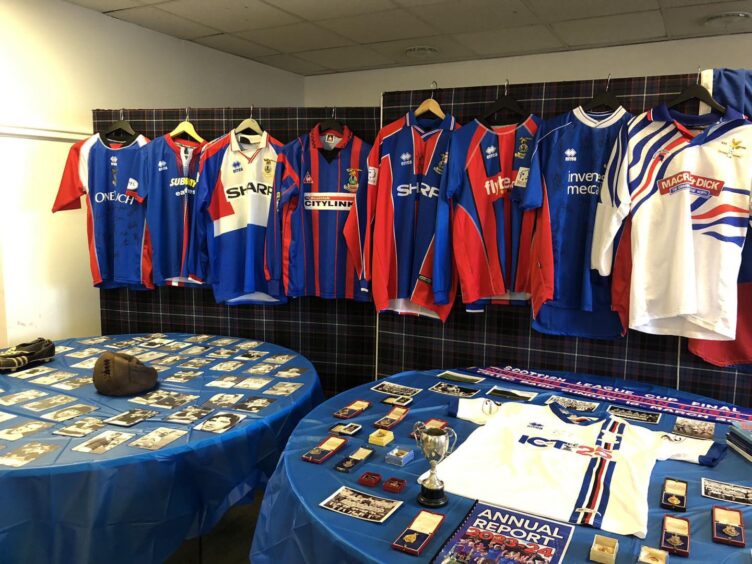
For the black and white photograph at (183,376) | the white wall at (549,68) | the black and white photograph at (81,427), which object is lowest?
the black and white photograph at (81,427)

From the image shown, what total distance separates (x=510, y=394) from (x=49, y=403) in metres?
1.52

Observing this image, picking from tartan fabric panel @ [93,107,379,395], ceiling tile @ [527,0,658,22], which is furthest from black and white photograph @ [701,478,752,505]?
ceiling tile @ [527,0,658,22]

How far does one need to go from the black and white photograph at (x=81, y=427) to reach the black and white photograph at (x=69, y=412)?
0.05m

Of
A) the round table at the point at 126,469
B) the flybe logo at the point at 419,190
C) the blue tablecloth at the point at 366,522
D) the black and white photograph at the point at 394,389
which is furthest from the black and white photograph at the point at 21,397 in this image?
the flybe logo at the point at 419,190

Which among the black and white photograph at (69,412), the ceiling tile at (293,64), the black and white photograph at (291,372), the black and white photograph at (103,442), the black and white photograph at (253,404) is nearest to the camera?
the black and white photograph at (103,442)

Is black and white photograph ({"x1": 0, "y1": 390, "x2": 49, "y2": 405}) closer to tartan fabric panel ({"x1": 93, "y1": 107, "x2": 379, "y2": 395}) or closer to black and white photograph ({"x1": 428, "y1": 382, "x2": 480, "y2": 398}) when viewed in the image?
black and white photograph ({"x1": 428, "y1": 382, "x2": 480, "y2": 398})

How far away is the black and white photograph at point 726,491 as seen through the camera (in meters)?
1.21

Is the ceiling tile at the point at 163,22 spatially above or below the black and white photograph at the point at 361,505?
above

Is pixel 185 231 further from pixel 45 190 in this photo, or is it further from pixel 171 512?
pixel 171 512

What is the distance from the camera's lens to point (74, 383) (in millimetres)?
2072

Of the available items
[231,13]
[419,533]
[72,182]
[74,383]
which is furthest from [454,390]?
[231,13]

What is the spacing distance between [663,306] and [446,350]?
1032mm

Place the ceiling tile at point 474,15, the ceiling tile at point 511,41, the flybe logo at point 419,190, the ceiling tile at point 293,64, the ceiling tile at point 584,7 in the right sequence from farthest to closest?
the ceiling tile at point 293,64
the ceiling tile at point 511,41
the ceiling tile at point 474,15
the ceiling tile at point 584,7
the flybe logo at point 419,190

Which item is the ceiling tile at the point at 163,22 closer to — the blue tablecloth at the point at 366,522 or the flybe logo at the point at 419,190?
the flybe logo at the point at 419,190
